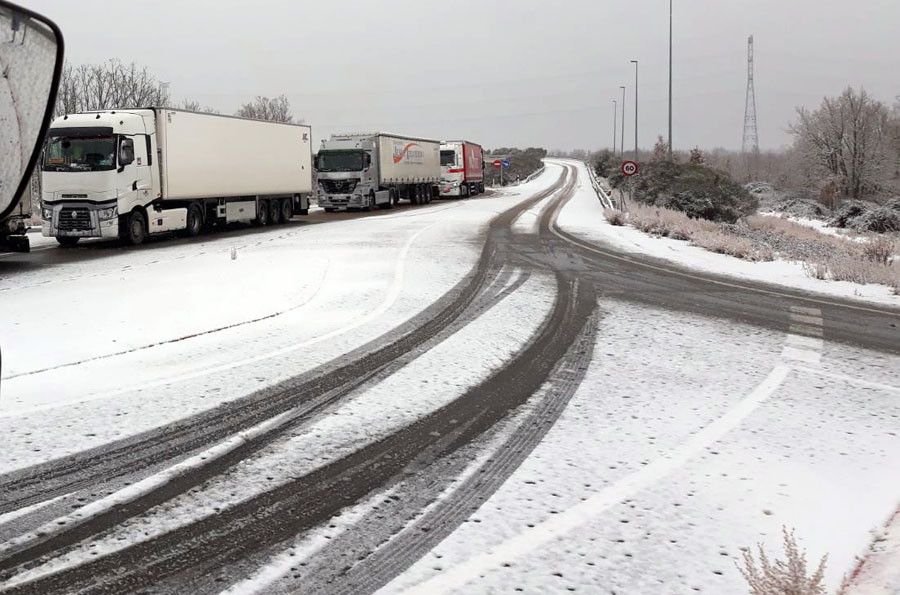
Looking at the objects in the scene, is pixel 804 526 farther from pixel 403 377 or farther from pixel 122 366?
pixel 122 366

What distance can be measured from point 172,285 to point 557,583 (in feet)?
35.0

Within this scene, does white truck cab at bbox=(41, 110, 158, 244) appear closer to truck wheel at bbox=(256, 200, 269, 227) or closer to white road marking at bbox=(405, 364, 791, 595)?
truck wheel at bbox=(256, 200, 269, 227)

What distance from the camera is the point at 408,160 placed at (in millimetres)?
39969

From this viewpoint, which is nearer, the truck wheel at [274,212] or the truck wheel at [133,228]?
the truck wheel at [133,228]

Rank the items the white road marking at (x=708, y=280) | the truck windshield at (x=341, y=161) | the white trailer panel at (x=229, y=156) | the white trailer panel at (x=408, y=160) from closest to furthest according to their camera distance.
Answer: the white road marking at (x=708, y=280) < the white trailer panel at (x=229, y=156) < the truck windshield at (x=341, y=161) < the white trailer panel at (x=408, y=160)

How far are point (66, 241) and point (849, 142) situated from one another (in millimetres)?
59424

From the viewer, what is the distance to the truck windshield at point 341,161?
3512 centimetres

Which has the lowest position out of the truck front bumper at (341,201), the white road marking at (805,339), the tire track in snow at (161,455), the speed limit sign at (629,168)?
the tire track in snow at (161,455)

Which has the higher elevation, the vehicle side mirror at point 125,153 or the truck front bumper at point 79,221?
the vehicle side mirror at point 125,153

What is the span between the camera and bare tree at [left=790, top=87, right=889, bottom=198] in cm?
5881

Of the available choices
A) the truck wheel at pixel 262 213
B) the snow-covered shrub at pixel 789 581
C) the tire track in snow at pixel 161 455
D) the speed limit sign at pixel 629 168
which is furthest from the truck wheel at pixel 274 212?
the snow-covered shrub at pixel 789 581

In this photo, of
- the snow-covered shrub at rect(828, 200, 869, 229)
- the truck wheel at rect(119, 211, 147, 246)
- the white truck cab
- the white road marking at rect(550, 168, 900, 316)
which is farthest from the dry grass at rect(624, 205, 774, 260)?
the snow-covered shrub at rect(828, 200, 869, 229)

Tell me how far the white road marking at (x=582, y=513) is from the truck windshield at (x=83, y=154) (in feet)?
57.2

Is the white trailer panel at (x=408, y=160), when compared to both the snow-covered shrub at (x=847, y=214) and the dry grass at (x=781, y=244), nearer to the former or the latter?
the dry grass at (x=781, y=244)
